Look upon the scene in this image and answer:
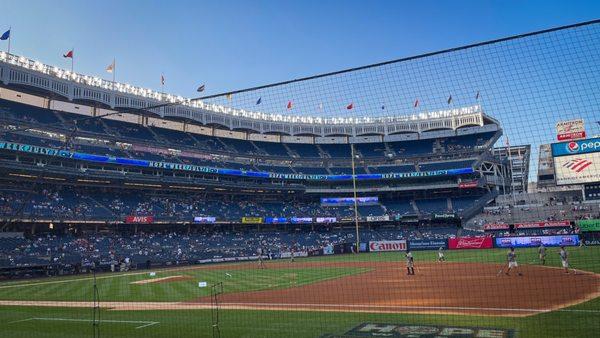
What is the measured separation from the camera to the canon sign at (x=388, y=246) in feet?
183

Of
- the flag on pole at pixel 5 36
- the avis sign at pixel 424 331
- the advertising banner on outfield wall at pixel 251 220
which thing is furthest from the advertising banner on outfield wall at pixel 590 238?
the flag on pole at pixel 5 36

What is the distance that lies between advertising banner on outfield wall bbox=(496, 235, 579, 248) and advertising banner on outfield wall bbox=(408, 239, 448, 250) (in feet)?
22.6

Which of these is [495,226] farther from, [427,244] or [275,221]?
[275,221]

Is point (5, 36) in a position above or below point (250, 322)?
above

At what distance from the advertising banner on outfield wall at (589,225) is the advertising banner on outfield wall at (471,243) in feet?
30.6

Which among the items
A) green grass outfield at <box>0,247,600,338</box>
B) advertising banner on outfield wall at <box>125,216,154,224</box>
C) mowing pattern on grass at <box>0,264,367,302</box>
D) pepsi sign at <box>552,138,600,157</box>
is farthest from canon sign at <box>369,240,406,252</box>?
green grass outfield at <box>0,247,600,338</box>

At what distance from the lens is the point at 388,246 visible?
56344 millimetres

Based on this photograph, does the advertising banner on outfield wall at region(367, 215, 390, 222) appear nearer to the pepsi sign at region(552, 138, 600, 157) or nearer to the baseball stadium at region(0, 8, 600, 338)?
the baseball stadium at region(0, 8, 600, 338)

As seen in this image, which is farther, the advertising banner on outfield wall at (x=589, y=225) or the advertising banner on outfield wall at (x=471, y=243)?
the advertising banner on outfield wall at (x=471, y=243)

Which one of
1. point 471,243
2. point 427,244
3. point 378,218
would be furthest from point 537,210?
point 378,218

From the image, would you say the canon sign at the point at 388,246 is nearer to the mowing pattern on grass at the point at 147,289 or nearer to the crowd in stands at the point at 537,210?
the crowd in stands at the point at 537,210

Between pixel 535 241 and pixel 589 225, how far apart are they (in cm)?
576

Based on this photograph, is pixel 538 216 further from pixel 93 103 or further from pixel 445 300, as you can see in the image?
pixel 93 103

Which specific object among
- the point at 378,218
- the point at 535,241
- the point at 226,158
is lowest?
the point at 535,241
